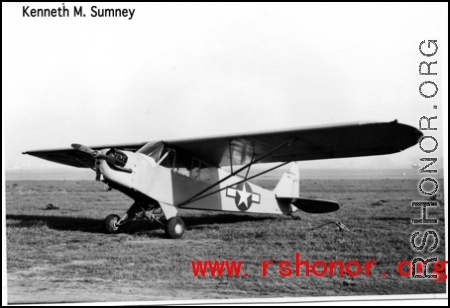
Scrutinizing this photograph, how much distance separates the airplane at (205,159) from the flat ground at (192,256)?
0.56 m

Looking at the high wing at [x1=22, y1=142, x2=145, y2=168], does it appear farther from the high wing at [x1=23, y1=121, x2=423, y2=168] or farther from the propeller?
the propeller

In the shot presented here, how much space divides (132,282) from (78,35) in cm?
377

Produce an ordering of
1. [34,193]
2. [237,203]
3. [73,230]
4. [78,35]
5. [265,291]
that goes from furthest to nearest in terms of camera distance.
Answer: [34,193] < [237,203] < [73,230] < [78,35] < [265,291]

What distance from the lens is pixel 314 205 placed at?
32.3ft

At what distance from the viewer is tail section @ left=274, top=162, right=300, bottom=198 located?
10.4 metres

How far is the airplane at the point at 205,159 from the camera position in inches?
244

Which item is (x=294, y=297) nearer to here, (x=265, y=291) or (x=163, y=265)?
(x=265, y=291)

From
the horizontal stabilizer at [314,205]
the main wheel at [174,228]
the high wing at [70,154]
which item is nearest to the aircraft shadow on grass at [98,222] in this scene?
the main wheel at [174,228]

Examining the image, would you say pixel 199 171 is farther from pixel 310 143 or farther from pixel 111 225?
pixel 310 143

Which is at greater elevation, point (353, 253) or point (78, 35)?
point (78, 35)

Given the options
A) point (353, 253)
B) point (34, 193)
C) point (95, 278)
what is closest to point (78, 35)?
point (95, 278)

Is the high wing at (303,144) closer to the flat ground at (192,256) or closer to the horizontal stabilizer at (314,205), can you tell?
the flat ground at (192,256)

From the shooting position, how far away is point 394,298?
17.6 ft

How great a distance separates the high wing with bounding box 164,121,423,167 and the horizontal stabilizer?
2.01m
